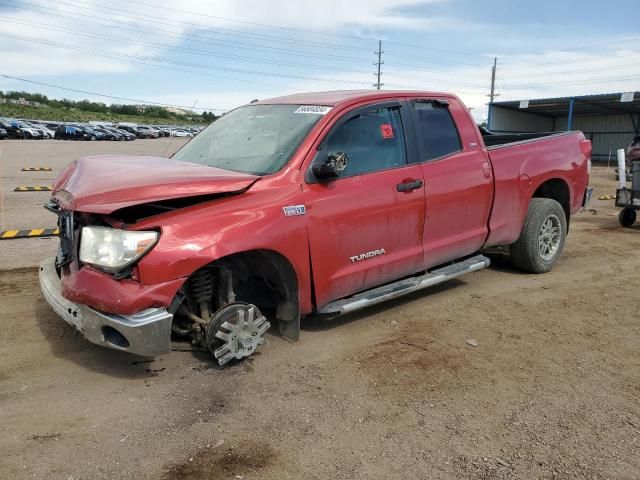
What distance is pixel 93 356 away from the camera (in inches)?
156

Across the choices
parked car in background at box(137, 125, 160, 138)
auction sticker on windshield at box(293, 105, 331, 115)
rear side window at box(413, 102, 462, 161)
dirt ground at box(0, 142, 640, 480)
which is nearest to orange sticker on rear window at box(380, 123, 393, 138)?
rear side window at box(413, 102, 462, 161)

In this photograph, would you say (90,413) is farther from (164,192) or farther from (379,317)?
(379,317)

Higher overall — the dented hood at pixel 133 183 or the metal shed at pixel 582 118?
the metal shed at pixel 582 118

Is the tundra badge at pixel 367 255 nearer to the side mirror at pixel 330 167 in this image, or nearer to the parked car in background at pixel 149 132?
the side mirror at pixel 330 167

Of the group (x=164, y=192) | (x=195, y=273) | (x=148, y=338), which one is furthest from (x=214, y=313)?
(x=164, y=192)

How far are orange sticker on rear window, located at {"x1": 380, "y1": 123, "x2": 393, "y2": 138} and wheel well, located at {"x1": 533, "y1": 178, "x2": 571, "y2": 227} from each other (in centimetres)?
242

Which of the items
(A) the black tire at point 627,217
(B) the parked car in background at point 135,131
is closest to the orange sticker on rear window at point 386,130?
(A) the black tire at point 627,217

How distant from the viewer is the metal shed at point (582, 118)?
35906 mm

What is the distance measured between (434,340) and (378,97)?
6.63 feet

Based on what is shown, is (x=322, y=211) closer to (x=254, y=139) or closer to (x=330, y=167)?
(x=330, y=167)

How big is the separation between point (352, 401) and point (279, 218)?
1283mm

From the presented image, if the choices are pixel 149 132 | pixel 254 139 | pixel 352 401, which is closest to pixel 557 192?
pixel 254 139

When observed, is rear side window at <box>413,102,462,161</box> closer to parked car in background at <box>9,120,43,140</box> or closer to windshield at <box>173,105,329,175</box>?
windshield at <box>173,105,329,175</box>

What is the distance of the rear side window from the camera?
481cm
